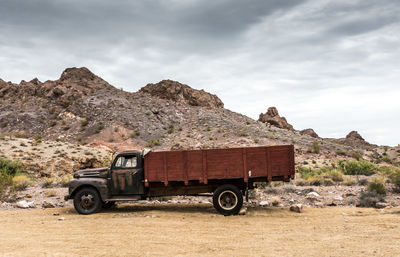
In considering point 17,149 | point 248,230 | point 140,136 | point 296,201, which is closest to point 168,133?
point 140,136

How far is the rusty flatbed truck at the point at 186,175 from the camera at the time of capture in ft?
36.7

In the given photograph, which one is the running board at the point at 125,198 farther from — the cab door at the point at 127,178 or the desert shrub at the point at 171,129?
the desert shrub at the point at 171,129

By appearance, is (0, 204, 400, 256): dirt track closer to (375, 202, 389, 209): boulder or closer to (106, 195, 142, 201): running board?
(106, 195, 142, 201): running board

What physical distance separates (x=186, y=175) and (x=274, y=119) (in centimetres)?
6482

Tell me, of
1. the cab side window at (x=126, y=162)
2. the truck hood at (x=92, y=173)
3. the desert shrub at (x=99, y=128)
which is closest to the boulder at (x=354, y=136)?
the desert shrub at (x=99, y=128)

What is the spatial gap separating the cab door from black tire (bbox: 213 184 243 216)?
2.62 metres

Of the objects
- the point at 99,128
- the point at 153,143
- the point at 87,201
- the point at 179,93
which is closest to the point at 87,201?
the point at 87,201

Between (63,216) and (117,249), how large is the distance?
5144 mm

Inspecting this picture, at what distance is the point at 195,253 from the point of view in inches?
279

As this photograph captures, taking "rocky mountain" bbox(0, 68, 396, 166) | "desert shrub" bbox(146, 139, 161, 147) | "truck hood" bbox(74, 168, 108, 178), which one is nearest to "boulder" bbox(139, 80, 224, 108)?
"rocky mountain" bbox(0, 68, 396, 166)

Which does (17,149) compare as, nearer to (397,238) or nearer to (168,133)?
(168,133)

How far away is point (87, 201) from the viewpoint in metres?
11.9

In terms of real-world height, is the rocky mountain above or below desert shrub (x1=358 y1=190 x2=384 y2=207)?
above

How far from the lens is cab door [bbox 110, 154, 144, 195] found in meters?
11.8
